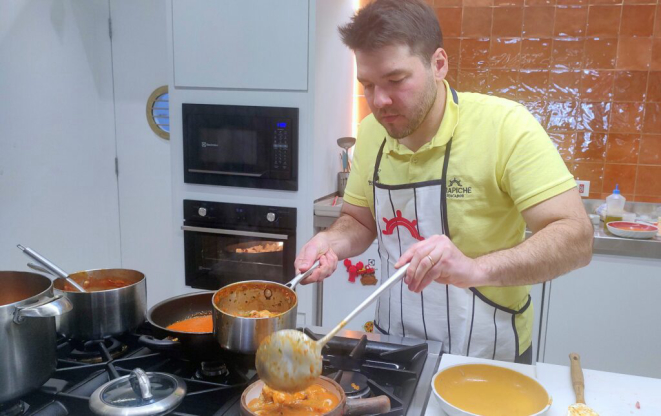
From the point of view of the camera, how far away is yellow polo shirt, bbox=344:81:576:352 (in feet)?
4.13

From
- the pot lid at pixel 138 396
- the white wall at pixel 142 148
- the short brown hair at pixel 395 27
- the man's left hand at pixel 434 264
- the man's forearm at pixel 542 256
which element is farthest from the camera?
the white wall at pixel 142 148

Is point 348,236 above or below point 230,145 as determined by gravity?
below

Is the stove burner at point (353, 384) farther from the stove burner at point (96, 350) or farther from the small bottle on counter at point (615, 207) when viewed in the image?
the small bottle on counter at point (615, 207)

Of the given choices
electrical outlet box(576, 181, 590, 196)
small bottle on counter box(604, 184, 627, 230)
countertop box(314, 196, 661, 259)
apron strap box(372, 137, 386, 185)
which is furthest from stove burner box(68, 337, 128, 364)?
electrical outlet box(576, 181, 590, 196)

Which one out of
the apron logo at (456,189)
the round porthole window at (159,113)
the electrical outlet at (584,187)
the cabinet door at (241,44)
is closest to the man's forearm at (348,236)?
the apron logo at (456,189)

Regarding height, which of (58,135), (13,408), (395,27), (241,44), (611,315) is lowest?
(611,315)

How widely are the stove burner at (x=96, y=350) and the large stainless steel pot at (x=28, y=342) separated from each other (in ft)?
0.46

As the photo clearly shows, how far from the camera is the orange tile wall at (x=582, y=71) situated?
8.39 feet

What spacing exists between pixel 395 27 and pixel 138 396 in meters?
0.94

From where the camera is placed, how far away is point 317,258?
1.35 metres

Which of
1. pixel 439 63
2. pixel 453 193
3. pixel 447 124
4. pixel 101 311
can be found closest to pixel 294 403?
pixel 101 311

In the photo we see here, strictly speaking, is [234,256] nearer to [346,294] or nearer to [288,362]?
[346,294]

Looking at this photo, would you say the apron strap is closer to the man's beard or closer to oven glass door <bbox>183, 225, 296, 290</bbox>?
the man's beard

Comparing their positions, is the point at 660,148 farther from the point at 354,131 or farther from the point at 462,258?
the point at 462,258
